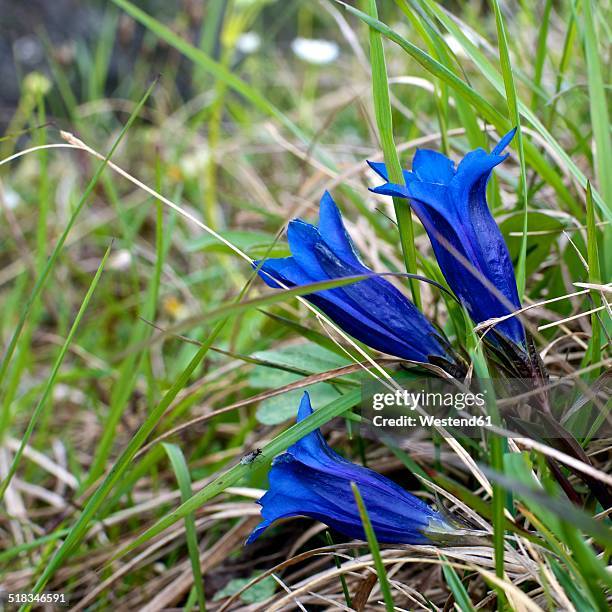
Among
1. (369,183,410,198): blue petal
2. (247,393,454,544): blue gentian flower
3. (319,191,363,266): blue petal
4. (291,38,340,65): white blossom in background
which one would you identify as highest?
(291,38,340,65): white blossom in background

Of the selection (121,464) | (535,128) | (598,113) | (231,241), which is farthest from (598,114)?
(121,464)

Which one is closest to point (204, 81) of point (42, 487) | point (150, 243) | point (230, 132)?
point (230, 132)

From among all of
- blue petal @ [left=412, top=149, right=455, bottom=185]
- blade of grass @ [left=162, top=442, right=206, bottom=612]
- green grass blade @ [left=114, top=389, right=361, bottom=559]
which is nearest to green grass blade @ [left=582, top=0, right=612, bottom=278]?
blue petal @ [left=412, top=149, right=455, bottom=185]

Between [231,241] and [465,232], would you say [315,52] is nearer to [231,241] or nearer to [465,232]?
[231,241]

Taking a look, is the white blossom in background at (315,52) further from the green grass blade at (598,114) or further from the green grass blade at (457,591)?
the green grass blade at (457,591)

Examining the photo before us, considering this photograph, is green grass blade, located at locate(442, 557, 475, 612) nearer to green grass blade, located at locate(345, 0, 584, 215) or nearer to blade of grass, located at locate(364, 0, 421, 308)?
blade of grass, located at locate(364, 0, 421, 308)

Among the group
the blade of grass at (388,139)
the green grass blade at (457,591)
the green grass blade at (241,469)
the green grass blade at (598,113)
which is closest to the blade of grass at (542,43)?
the green grass blade at (598,113)
